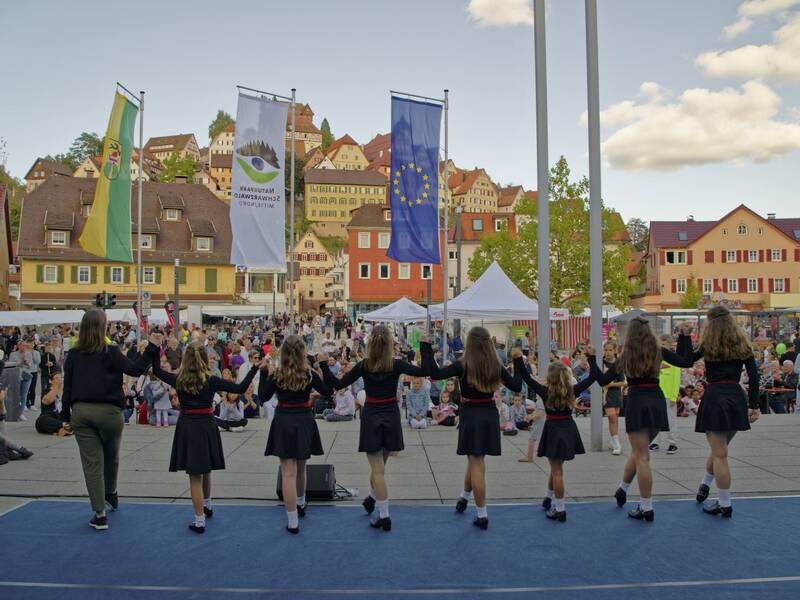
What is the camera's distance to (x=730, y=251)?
6519 cm

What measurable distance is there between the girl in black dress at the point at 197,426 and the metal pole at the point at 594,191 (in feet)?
18.2

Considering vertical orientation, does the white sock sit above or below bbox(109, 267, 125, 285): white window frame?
below

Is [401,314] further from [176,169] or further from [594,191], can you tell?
[176,169]

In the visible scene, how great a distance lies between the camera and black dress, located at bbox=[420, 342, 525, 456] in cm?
632

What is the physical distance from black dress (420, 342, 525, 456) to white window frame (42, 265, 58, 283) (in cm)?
5133

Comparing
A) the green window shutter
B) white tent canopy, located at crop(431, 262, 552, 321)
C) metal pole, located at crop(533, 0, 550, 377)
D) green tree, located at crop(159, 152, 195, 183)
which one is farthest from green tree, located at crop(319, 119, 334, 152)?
metal pole, located at crop(533, 0, 550, 377)

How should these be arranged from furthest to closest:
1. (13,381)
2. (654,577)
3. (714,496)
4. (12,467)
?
(13,381)
(12,467)
(714,496)
(654,577)

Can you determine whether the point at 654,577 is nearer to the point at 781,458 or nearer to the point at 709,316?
the point at 709,316

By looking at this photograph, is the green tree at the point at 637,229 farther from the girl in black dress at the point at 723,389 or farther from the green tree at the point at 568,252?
the girl in black dress at the point at 723,389

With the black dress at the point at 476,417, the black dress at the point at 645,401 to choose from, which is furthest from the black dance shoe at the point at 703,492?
the black dress at the point at 476,417

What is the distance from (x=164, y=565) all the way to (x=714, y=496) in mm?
5685

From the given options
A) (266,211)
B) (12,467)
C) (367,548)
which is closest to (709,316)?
(367,548)

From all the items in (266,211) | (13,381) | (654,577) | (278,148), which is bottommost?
(654,577)

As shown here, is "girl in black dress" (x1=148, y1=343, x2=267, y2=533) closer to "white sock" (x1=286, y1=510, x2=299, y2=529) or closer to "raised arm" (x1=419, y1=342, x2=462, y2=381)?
"white sock" (x1=286, y1=510, x2=299, y2=529)
